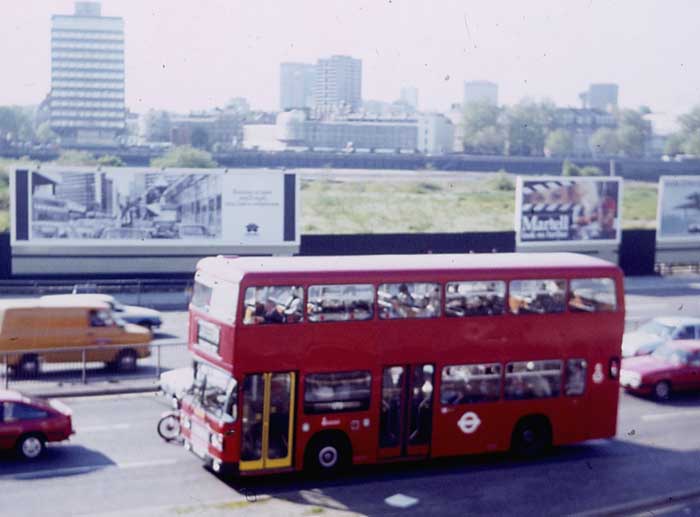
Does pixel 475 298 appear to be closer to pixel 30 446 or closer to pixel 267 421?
pixel 267 421

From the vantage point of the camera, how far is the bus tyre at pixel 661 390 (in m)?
22.3

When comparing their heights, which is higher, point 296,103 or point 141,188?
point 296,103

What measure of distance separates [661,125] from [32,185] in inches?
4227

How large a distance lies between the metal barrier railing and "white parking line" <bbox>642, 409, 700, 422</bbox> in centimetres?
1102

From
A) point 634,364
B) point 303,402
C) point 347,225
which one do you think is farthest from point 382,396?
point 347,225

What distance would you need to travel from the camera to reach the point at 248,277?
14695 millimetres

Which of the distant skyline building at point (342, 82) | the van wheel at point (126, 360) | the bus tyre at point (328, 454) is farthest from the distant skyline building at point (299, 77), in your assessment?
the bus tyre at point (328, 454)

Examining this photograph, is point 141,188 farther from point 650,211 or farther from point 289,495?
point 650,211

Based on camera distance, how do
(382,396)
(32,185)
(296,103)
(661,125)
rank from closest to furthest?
1. (382,396)
2. (32,185)
3. (661,125)
4. (296,103)

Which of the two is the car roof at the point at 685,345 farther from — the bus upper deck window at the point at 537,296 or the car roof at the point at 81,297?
the car roof at the point at 81,297

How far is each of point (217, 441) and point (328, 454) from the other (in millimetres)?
1871

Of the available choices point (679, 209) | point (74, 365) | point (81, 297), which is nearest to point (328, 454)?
point (74, 365)

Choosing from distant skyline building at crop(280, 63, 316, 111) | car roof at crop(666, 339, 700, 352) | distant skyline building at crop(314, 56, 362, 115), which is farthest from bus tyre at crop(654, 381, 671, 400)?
distant skyline building at crop(280, 63, 316, 111)

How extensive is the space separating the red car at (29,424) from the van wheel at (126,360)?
6.70 metres
